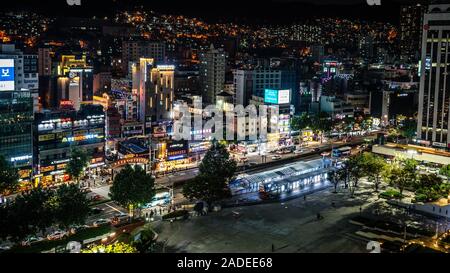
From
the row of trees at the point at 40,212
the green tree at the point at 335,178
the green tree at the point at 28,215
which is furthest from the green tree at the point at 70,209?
the green tree at the point at 335,178

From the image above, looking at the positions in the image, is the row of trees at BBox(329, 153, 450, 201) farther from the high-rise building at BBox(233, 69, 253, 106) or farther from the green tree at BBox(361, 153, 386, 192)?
the high-rise building at BBox(233, 69, 253, 106)

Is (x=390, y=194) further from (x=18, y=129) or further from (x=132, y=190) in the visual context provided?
(x=18, y=129)

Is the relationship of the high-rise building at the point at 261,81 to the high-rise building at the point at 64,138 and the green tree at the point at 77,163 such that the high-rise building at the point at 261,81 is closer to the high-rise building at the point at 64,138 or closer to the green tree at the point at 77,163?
the high-rise building at the point at 64,138

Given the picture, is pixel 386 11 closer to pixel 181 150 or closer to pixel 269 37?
pixel 269 37

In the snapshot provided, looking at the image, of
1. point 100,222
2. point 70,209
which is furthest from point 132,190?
point 70,209

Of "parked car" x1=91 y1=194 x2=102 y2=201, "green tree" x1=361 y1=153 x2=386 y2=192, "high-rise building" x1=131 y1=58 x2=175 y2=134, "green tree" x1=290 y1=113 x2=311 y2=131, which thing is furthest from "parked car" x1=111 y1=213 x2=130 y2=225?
"green tree" x1=290 y1=113 x2=311 y2=131
